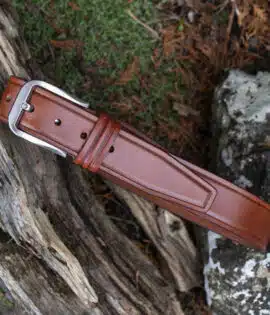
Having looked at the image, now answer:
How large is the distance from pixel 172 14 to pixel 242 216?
181cm

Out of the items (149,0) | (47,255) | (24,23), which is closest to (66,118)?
(47,255)

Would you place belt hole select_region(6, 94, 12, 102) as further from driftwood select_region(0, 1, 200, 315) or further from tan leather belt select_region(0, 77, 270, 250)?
driftwood select_region(0, 1, 200, 315)

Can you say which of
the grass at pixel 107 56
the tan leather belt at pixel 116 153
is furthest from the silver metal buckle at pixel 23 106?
the grass at pixel 107 56

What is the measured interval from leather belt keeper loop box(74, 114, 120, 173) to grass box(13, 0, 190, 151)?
0.92 meters

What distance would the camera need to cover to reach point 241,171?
339 cm

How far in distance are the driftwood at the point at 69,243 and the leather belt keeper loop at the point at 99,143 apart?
50cm

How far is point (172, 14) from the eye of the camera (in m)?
3.70

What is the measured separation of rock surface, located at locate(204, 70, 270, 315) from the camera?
330cm

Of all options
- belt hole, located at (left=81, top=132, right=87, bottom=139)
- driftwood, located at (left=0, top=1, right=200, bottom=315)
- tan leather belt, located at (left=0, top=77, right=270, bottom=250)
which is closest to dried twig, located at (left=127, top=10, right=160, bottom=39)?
driftwood, located at (left=0, top=1, right=200, bottom=315)

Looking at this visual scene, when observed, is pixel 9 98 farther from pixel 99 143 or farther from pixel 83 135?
pixel 99 143

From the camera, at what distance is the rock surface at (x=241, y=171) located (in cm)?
330

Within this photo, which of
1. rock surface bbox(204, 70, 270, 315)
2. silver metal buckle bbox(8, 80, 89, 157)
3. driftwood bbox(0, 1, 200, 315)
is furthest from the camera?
rock surface bbox(204, 70, 270, 315)

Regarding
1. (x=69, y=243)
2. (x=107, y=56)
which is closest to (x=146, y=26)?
(x=107, y=56)

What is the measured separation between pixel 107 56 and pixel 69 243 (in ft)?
5.13
